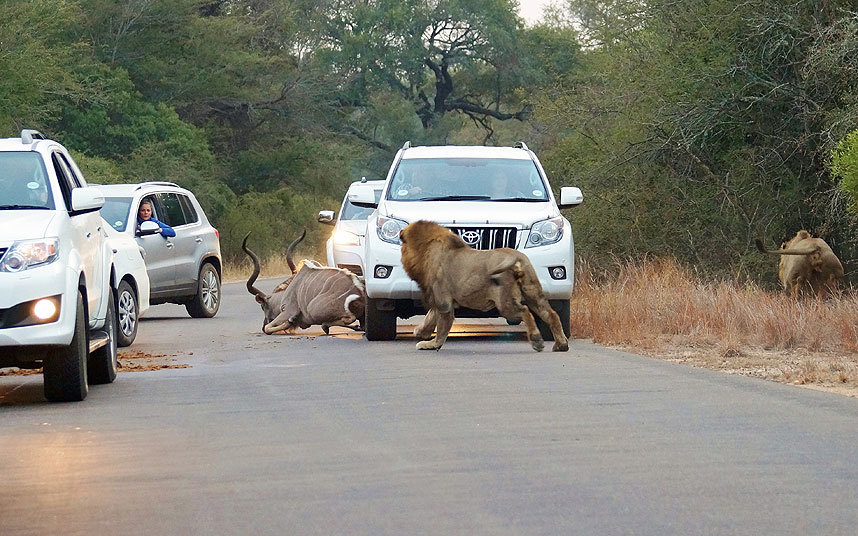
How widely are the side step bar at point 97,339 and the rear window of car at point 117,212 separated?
8.06m

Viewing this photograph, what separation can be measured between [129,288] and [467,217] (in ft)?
10.9

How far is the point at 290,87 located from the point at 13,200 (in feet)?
120

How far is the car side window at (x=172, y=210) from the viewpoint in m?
20.6

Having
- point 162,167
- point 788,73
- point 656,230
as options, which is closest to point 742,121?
point 788,73

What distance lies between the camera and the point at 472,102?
62.0 metres

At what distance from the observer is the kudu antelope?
1605 cm

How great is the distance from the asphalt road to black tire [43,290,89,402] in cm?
11

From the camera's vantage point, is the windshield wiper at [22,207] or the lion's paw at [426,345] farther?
the lion's paw at [426,345]

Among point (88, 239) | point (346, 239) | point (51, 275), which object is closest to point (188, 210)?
point (346, 239)

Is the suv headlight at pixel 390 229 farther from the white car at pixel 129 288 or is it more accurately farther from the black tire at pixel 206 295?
the black tire at pixel 206 295

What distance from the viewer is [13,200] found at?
11.0 m

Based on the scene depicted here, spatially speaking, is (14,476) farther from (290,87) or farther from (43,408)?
(290,87)

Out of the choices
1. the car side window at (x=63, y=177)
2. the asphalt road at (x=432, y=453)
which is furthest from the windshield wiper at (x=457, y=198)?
the car side window at (x=63, y=177)

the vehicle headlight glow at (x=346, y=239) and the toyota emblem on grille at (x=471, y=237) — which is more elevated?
the toyota emblem on grille at (x=471, y=237)
